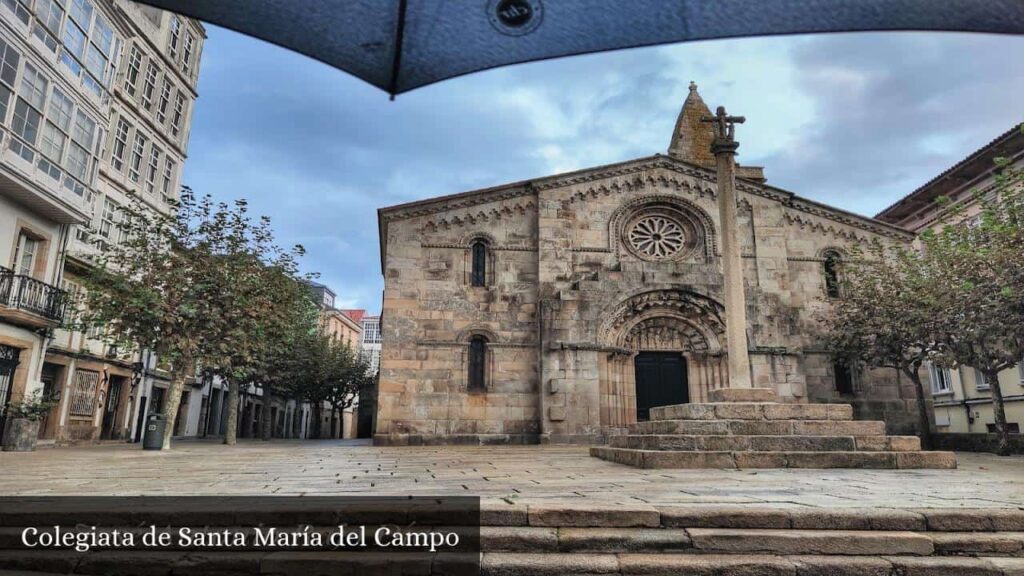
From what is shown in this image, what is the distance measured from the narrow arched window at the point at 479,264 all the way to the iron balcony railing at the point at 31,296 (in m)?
12.6

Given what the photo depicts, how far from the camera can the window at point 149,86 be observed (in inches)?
1054

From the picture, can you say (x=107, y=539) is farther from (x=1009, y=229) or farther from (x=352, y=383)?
(x=352, y=383)

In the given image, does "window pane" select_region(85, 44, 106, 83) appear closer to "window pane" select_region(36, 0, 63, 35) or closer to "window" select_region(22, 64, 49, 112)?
"window pane" select_region(36, 0, 63, 35)

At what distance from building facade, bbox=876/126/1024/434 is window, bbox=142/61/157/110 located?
31.2m

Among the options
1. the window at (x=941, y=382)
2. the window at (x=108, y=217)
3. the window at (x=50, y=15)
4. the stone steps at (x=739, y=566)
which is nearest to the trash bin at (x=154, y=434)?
the window at (x=108, y=217)

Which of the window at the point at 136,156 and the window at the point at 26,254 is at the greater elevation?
the window at the point at 136,156

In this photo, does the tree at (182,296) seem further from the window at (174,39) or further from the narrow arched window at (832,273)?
the narrow arched window at (832,273)

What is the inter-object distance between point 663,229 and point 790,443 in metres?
12.8

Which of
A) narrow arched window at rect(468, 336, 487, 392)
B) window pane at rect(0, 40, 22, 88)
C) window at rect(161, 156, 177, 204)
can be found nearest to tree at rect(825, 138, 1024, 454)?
narrow arched window at rect(468, 336, 487, 392)

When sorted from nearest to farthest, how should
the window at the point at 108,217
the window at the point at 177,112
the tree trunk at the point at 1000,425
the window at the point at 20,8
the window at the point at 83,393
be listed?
1. the tree trunk at the point at 1000,425
2. the window at the point at 20,8
3. the window at the point at 83,393
4. the window at the point at 108,217
5. the window at the point at 177,112

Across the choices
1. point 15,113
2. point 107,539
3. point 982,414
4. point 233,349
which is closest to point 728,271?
point 107,539

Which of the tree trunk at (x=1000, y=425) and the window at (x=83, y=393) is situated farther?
the window at (x=83, y=393)

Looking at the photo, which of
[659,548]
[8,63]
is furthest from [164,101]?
[659,548]

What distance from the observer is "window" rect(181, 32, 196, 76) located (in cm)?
3019
